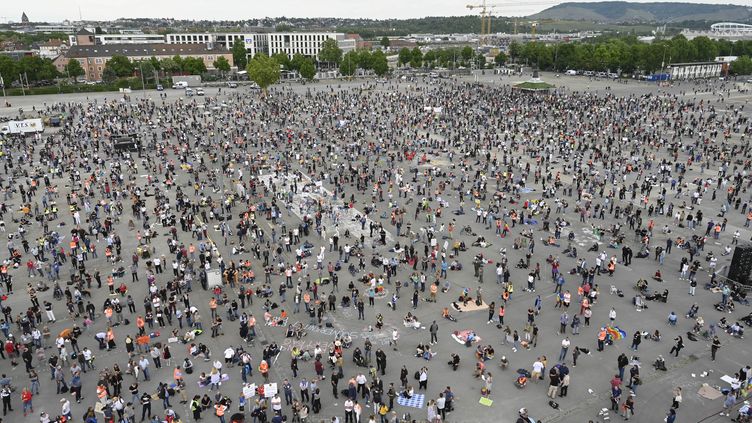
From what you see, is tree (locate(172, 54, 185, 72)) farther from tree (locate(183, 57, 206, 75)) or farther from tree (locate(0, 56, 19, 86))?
tree (locate(0, 56, 19, 86))

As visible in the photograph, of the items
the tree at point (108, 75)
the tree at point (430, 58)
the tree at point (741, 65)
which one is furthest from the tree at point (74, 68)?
the tree at point (741, 65)

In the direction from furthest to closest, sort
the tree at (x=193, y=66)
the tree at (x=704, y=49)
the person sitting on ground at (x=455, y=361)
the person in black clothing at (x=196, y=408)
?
the tree at (x=704, y=49), the tree at (x=193, y=66), the person sitting on ground at (x=455, y=361), the person in black clothing at (x=196, y=408)

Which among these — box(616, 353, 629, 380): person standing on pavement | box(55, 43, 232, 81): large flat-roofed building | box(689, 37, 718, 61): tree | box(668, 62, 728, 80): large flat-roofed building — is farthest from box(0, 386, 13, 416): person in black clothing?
box(689, 37, 718, 61): tree

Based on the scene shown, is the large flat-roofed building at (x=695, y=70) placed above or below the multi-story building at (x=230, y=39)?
below

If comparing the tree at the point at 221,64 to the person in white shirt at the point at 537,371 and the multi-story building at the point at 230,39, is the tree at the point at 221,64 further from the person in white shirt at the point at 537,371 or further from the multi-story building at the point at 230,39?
the person in white shirt at the point at 537,371

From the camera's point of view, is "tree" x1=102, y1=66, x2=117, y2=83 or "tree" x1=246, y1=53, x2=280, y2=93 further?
"tree" x1=102, y1=66, x2=117, y2=83

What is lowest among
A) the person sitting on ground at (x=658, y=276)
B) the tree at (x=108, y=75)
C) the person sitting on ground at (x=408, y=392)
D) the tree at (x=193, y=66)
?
the person sitting on ground at (x=408, y=392)

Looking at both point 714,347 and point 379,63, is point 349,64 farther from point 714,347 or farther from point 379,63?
point 714,347

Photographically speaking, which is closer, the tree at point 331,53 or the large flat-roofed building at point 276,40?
the tree at point 331,53

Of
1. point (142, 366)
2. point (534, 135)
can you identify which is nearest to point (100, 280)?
point (142, 366)

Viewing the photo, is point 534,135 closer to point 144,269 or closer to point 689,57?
point 144,269
